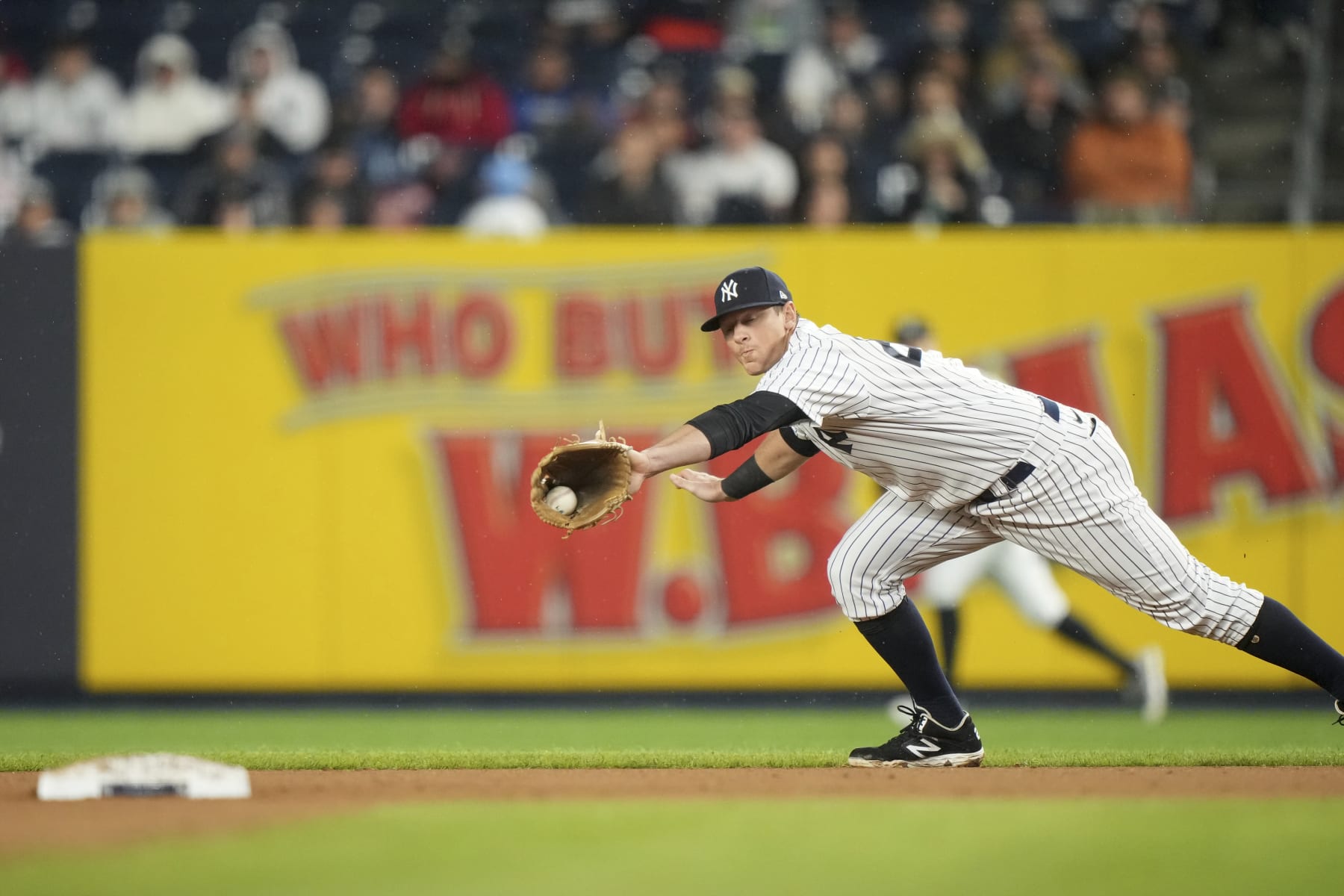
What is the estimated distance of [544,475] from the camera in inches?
205

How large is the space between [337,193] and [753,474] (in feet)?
18.4

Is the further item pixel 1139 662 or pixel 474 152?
pixel 474 152

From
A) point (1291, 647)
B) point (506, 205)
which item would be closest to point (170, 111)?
point (506, 205)

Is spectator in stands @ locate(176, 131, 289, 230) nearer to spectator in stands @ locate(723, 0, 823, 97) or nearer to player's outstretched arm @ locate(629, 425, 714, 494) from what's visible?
spectator in stands @ locate(723, 0, 823, 97)

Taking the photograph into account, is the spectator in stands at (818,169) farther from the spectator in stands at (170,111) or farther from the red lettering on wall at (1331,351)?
the spectator in stands at (170,111)

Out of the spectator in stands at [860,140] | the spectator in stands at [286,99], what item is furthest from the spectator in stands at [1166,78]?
the spectator in stands at [286,99]

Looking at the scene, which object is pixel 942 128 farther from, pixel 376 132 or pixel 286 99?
pixel 286 99

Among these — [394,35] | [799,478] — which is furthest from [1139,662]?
[394,35]

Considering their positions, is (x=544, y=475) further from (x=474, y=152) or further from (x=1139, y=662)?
(x=474, y=152)

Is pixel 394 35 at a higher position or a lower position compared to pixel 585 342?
higher

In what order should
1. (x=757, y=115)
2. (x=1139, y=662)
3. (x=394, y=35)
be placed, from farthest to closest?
(x=394, y=35)
(x=757, y=115)
(x=1139, y=662)

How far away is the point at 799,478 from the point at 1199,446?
7.52 feet

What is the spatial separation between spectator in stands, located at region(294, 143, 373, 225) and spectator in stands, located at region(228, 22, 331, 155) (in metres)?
0.75

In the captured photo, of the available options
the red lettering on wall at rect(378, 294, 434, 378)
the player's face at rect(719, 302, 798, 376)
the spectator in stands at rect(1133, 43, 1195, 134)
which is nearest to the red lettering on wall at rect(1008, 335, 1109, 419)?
the spectator in stands at rect(1133, 43, 1195, 134)
